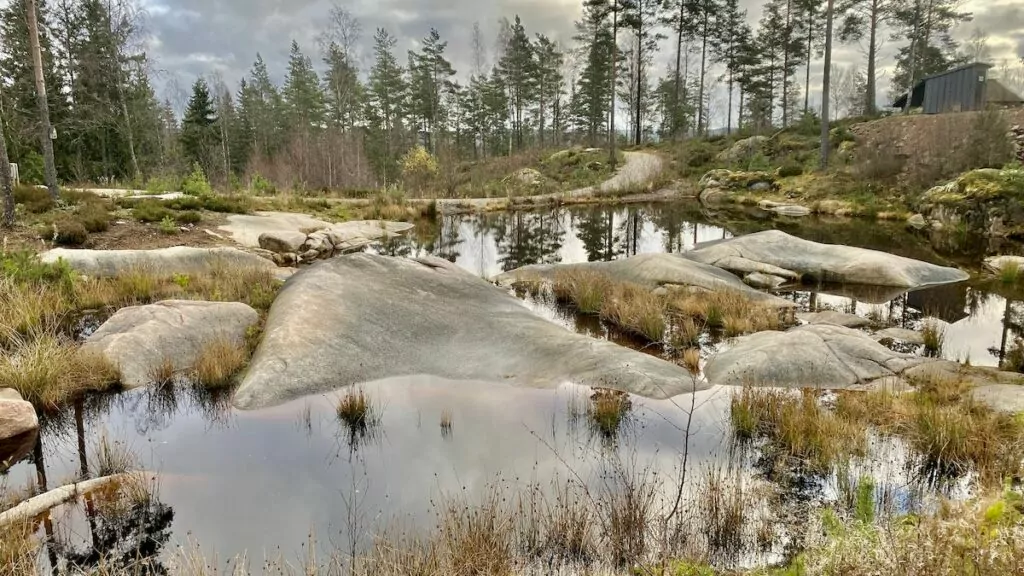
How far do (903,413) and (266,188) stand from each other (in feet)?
85.9

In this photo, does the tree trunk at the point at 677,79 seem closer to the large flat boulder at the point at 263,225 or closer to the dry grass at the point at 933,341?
the large flat boulder at the point at 263,225

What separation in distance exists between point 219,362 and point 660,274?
8.40 meters

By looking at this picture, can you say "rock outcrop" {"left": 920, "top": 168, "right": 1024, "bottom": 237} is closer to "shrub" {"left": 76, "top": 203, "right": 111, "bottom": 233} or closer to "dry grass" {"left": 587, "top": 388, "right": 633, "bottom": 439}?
"dry grass" {"left": 587, "top": 388, "right": 633, "bottom": 439}

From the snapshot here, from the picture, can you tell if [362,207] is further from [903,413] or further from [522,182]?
[903,413]

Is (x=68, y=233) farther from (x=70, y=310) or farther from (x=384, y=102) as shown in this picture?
(x=384, y=102)

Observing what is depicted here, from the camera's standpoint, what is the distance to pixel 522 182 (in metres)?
39.3

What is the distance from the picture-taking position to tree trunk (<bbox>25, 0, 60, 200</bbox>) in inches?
Answer: 537

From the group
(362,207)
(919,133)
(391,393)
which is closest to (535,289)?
(391,393)

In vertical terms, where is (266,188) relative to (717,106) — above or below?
below

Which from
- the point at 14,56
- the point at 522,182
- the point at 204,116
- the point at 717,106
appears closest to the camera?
the point at 14,56

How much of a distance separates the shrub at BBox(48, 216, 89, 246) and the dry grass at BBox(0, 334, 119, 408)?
24.3ft

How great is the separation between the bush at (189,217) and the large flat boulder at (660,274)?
30.3ft

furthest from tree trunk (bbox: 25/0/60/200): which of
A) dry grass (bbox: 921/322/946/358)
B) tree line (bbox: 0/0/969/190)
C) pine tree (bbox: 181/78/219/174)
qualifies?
pine tree (bbox: 181/78/219/174)

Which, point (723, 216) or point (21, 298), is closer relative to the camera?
point (21, 298)
